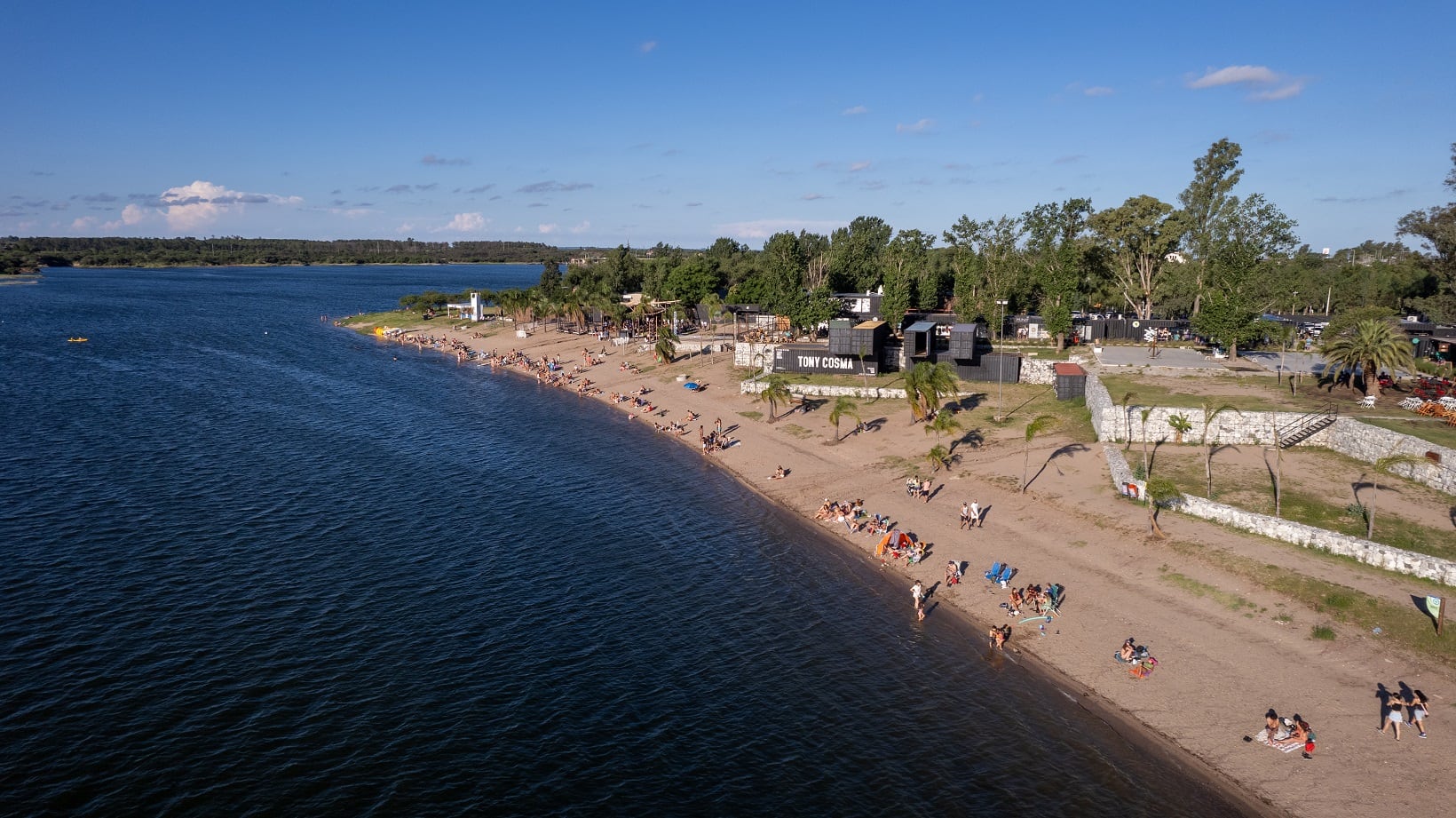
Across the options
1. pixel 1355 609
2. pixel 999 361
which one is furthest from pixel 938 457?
pixel 999 361

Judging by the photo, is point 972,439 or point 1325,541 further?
point 972,439

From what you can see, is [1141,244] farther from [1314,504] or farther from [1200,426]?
[1314,504]

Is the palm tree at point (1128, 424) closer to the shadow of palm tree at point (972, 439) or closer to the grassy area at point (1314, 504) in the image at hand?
the grassy area at point (1314, 504)

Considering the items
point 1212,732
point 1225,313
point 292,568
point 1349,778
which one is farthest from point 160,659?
point 1225,313

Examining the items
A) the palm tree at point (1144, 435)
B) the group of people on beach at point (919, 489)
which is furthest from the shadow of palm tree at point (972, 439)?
the palm tree at point (1144, 435)

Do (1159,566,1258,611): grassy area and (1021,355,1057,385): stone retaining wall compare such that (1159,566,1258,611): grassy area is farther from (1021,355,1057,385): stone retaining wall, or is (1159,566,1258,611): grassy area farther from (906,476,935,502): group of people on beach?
(1021,355,1057,385): stone retaining wall
